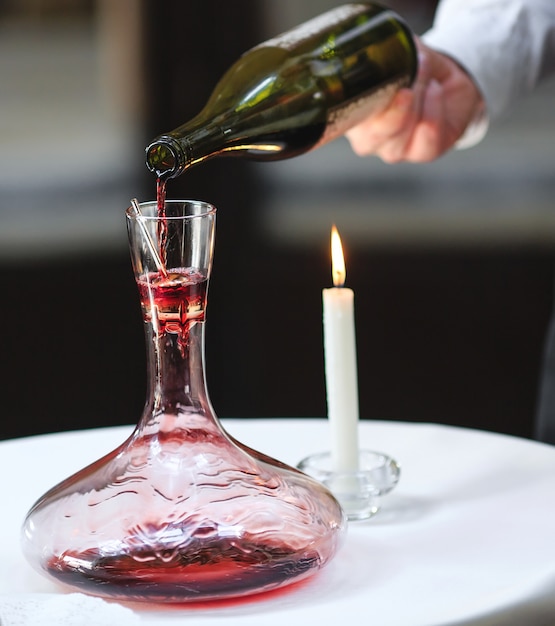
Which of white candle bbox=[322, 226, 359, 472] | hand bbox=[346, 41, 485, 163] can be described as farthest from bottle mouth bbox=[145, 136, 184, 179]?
hand bbox=[346, 41, 485, 163]

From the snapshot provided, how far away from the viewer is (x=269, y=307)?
2238 millimetres

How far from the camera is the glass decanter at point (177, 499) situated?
601 millimetres

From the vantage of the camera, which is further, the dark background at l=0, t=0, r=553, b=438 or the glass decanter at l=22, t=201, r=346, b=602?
the dark background at l=0, t=0, r=553, b=438

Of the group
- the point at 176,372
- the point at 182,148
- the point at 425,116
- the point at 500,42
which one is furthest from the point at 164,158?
the point at 500,42

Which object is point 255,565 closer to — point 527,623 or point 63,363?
point 527,623

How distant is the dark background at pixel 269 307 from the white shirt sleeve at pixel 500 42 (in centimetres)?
91

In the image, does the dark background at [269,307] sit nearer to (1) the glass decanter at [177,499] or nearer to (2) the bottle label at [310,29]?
(2) the bottle label at [310,29]

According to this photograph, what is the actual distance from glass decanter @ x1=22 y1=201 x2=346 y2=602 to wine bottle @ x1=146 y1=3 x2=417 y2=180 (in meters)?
0.13

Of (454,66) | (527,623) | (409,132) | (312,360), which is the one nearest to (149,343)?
(527,623)

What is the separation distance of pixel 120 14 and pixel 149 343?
1.63m

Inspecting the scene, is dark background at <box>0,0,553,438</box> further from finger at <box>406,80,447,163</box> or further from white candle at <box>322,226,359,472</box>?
white candle at <box>322,226,359,472</box>

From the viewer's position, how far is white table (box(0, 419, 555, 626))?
58 centimetres

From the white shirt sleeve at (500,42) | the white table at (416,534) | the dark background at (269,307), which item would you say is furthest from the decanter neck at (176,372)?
the dark background at (269,307)

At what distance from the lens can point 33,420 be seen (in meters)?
2.21
